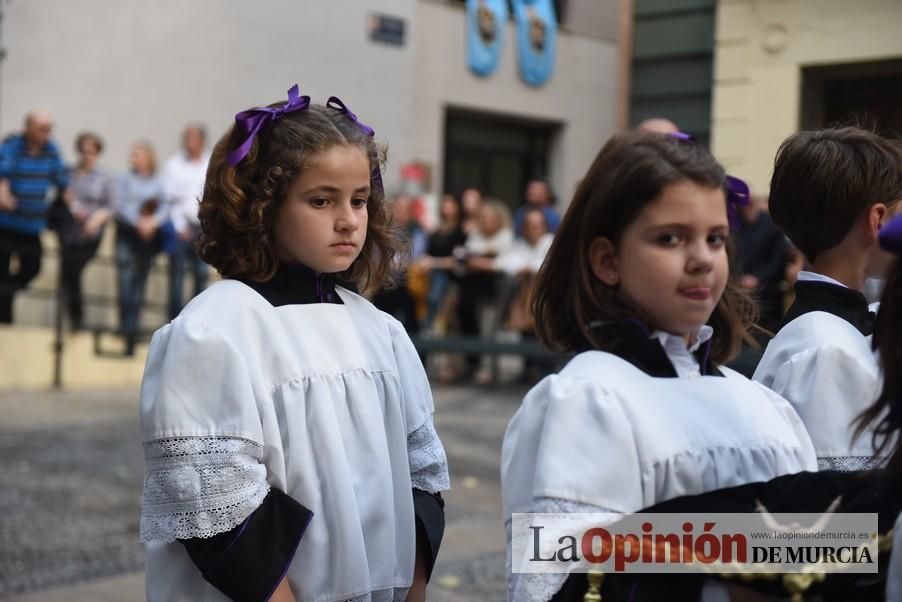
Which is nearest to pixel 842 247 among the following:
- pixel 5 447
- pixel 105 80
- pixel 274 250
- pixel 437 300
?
pixel 274 250

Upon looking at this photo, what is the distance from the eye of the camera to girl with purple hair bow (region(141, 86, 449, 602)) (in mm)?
2439

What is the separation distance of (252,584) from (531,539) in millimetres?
670

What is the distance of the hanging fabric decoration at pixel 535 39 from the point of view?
19.3 meters

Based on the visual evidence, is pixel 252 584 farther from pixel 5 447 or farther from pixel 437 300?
pixel 437 300

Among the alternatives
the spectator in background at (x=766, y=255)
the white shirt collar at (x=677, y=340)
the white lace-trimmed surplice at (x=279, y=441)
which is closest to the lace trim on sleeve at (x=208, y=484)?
the white lace-trimmed surplice at (x=279, y=441)

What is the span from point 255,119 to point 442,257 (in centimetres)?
1037

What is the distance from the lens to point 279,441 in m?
2.50

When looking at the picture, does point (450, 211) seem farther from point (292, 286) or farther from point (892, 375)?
point (892, 375)

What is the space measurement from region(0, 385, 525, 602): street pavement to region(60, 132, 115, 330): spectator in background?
1.45m

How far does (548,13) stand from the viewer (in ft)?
64.2

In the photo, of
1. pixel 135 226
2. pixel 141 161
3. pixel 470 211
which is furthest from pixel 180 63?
pixel 470 211

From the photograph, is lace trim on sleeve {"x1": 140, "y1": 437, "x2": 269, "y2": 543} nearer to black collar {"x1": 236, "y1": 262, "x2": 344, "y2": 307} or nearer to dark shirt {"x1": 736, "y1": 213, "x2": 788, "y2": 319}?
black collar {"x1": 236, "y1": 262, "x2": 344, "y2": 307}

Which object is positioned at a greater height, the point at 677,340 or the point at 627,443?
the point at 677,340

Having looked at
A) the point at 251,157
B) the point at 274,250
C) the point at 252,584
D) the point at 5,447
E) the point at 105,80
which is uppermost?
the point at 105,80
